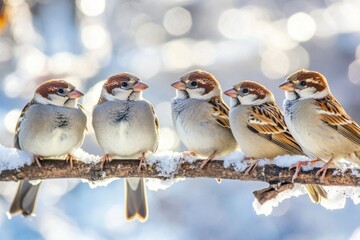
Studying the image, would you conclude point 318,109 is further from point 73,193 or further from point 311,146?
point 73,193

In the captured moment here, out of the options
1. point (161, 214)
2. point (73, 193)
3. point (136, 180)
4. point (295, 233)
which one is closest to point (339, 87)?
point (295, 233)

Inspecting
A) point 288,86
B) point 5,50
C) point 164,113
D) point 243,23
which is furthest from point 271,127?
point 5,50

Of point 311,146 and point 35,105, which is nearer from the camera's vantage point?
point 311,146

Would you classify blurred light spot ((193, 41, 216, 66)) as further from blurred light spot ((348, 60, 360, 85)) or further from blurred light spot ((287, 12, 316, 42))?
blurred light spot ((348, 60, 360, 85))

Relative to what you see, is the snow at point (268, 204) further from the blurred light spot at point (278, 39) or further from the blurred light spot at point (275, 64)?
the blurred light spot at point (278, 39)

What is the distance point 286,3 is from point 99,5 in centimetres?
194

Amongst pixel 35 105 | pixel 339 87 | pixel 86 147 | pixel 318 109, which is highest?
pixel 318 109

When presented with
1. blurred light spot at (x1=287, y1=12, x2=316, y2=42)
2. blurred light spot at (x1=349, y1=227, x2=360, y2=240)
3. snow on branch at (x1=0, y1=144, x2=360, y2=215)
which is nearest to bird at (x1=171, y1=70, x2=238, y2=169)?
snow on branch at (x1=0, y1=144, x2=360, y2=215)

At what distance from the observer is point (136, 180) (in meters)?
4.98

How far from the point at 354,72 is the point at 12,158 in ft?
15.0

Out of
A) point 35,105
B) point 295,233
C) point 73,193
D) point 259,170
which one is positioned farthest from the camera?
point 73,193

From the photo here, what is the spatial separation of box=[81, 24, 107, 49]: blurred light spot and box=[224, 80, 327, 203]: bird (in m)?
4.36

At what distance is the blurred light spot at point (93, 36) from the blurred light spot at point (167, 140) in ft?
5.01

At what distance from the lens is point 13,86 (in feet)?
27.2
